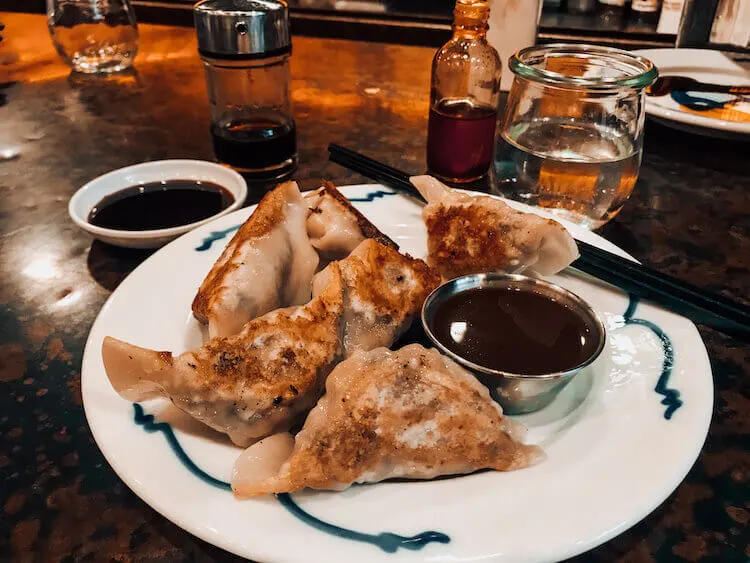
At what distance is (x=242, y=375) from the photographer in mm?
1201

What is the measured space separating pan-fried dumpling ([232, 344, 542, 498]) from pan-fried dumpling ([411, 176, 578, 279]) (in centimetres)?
49

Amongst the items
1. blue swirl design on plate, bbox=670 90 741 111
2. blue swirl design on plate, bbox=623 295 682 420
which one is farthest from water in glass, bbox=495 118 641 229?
blue swirl design on plate, bbox=670 90 741 111

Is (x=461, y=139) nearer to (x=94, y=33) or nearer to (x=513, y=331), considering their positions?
(x=513, y=331)

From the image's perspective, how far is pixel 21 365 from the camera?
59.4 inches

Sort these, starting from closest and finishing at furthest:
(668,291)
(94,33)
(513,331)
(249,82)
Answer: (513,331)
(668,291)
(249,82)
(94,33)

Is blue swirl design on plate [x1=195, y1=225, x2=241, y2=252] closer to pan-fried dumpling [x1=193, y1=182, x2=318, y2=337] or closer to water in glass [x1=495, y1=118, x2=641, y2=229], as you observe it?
pan-fried dumpling [x1=193, y1=182, x2=318, y2=337]

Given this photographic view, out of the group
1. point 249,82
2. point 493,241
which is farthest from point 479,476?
point 249,82

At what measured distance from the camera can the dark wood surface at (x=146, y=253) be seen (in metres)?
1.13

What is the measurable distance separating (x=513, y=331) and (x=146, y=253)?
3.97 feet

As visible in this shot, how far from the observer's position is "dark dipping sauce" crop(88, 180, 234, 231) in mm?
1942

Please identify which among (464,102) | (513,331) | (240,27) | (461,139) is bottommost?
(513,331)

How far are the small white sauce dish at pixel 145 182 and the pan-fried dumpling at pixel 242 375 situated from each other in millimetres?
687

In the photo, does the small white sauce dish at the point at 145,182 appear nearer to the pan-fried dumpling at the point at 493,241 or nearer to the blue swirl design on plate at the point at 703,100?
the pan-fried dumpling at the point at 493,241

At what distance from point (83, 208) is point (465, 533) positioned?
1602 mm
